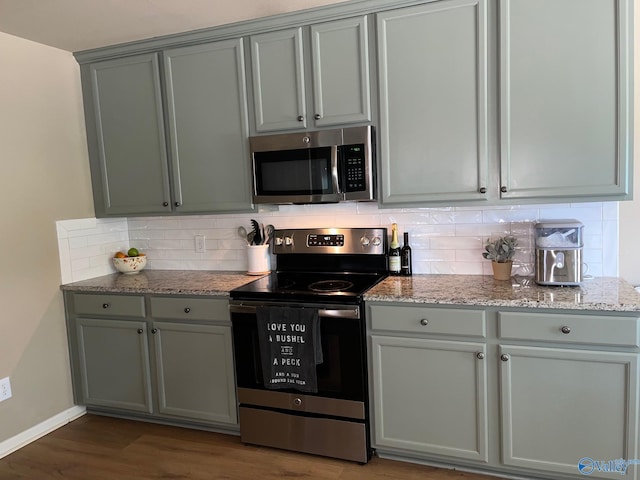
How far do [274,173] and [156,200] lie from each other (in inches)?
33.7

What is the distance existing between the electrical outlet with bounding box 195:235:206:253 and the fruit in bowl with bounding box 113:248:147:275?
0.39 meters

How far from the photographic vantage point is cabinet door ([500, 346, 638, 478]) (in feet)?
6.77

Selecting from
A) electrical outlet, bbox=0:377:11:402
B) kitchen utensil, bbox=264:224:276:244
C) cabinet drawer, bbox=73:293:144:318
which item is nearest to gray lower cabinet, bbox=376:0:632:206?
kitchen utensil, bbox=264:224:276:244

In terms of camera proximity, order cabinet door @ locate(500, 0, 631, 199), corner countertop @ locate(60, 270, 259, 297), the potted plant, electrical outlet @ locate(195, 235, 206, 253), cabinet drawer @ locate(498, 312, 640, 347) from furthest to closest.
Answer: electrical outlet @ locate(195, 235, 206, 253)
corner countertop @ locate(60, 270, 259, 297)
the potted plant
cabinet door @ locate(500, 0, 631, 199)
cabinet drawer @ locate(498, 312, 640, 347)

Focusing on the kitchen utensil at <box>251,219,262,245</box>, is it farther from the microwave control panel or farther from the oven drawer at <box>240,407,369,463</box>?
the oven drawer at <box>240,407,369,463</box>

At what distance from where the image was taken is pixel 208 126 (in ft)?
9.63

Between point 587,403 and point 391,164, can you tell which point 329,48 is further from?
point 587,403

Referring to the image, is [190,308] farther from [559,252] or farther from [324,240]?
[559,252]

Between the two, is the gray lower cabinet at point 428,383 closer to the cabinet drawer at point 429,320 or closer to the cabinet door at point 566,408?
the cabinet drawer at point 429,320

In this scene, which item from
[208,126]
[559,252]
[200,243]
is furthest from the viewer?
[200,243]

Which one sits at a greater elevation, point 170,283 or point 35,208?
point 35,208

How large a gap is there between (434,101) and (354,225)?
870 mm

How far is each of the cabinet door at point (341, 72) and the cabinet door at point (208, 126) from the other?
1.51 feet

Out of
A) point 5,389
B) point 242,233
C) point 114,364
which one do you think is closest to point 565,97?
point 242,233
